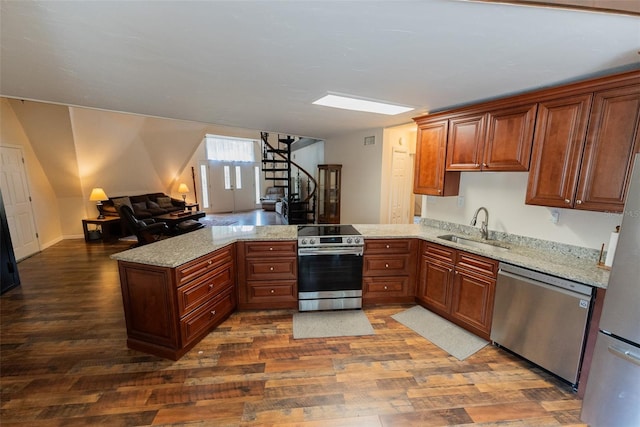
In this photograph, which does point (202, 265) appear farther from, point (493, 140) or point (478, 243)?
point (493, 140)

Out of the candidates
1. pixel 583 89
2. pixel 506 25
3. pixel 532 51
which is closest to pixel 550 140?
pixel 583 89

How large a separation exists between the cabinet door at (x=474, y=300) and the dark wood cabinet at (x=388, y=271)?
550 millimetres

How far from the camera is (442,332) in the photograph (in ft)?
8.80

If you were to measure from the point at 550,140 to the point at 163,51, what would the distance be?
3.07 metres

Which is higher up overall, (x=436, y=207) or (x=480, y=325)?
(x=436, y=207)

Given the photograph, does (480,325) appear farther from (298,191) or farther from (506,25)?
(298,191)

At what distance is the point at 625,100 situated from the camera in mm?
1811

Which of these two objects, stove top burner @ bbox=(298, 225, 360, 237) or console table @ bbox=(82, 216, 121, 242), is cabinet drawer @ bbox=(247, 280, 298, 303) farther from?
console table @ bbox=(82, 216, 121, 242)

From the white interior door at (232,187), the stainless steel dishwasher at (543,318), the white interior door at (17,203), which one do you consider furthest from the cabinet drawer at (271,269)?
the white interior door at (232,187)

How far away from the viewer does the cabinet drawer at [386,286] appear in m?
3.13

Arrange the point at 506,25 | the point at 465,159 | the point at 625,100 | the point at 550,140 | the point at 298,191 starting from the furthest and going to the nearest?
the point at 298,191, the point at 465,159, the point at 550,140, the point at 625,100, the point at 506,25

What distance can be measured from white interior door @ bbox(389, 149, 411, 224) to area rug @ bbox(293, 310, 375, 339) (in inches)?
91.4

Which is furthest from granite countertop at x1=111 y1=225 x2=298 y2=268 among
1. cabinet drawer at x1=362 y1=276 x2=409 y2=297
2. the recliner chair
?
the recliner chair

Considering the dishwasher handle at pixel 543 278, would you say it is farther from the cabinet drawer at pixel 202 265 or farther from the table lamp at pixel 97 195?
the table lamp at pixel 97 195
